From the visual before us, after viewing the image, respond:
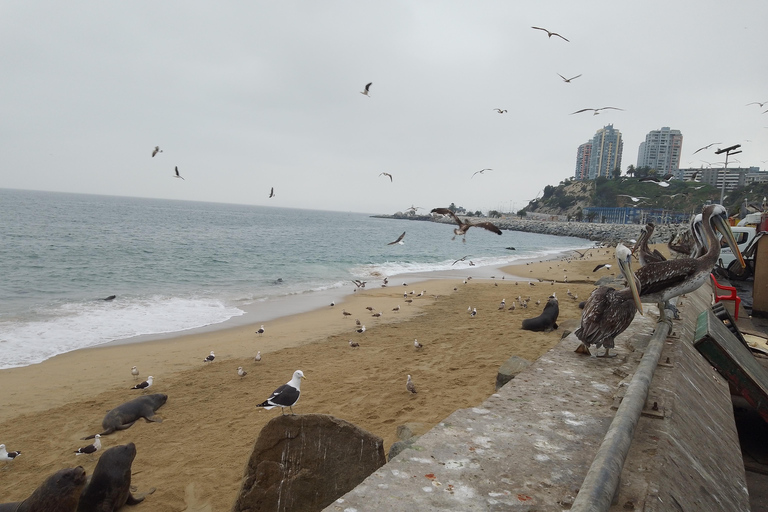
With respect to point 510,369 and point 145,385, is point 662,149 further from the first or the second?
point 145,385

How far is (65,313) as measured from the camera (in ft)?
50.2

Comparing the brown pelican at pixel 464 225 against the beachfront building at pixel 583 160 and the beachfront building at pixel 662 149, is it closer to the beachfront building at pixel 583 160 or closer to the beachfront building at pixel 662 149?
the beachfront building at pixel 662 149

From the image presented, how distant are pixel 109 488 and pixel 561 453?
5.06 m

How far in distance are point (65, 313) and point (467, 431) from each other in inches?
685

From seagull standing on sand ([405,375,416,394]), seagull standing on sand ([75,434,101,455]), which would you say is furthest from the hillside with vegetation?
seagull standing on sand ([75,434,101,455])

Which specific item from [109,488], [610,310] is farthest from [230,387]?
[610,310]

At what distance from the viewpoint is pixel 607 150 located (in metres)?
158

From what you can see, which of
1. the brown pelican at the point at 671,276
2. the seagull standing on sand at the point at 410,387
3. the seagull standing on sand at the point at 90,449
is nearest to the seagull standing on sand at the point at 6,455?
the seagull standing on sand at the point at 90,449

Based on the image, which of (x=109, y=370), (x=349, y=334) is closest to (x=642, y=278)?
(x=349, y=334)

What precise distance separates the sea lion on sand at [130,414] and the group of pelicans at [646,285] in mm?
7285

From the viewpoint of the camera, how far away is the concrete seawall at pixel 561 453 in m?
2.35

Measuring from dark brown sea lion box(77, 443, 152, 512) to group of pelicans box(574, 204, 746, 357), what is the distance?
568 centimetres

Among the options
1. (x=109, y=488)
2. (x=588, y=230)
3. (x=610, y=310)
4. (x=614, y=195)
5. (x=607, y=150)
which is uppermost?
(x=607, y=150)

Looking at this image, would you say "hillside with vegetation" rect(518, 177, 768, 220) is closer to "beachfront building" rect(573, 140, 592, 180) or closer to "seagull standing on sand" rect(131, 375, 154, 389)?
"beachfront building" rect(573, 140, 592, 180)
